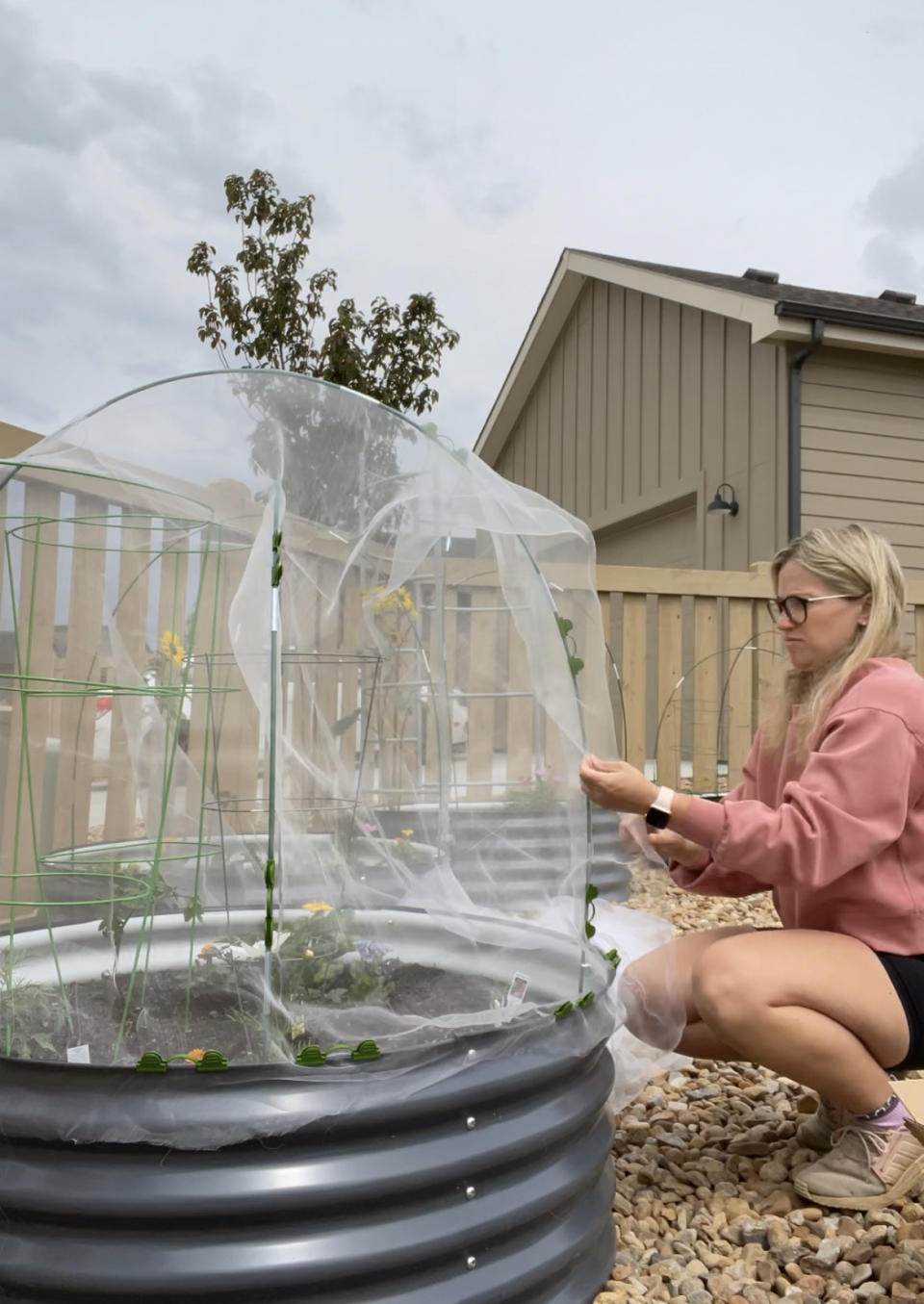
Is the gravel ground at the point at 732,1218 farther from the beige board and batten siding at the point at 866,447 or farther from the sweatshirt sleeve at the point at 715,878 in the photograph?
the beige board and batten siding at the point at 866,447

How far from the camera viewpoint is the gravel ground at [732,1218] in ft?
5.38

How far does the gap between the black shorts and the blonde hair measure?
41 centimetres

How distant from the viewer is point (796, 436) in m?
6.42

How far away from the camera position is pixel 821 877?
1.69m

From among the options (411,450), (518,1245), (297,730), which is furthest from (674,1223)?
(411,450)

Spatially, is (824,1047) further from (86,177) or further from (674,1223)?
(86,177)

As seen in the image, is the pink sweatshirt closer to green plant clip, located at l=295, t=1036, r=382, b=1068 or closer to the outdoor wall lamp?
green plant clip, located at l=295, t=1036, r=382, b=1068

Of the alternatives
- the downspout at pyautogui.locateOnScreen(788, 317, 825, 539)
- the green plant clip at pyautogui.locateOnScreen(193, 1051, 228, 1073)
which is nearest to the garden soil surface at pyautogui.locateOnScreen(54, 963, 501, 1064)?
the green plant clip at pyautogui.locateOnScreen(193, 1051, 228, 1073)

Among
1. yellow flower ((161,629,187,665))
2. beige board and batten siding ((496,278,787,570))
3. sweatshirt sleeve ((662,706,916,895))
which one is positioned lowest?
sweatshirt sleeve ((662,706,916,895))

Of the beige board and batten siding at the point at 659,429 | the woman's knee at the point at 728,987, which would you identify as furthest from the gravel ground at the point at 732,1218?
the beige board and batten siding at the point at 659,429

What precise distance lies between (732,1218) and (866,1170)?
0.82 feet

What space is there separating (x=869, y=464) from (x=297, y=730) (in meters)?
5.88

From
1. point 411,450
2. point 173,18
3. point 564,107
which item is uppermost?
point 173,18

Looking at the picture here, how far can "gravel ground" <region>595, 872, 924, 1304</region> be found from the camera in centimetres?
164
